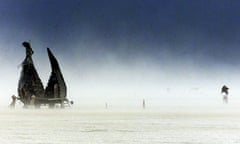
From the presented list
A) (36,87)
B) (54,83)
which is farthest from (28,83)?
(54,83)

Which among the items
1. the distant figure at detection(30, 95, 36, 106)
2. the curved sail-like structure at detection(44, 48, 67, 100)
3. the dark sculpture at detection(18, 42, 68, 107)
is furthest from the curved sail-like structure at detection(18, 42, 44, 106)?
the curved sail-like structure at detection(44, 48, 67, 100)

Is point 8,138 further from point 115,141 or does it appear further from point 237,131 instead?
point 237,131

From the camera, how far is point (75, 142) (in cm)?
1853

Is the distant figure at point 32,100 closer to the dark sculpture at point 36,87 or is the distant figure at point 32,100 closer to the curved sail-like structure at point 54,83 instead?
the dark sculpture at point 36,87

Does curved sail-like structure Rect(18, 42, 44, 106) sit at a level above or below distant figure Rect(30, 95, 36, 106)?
above

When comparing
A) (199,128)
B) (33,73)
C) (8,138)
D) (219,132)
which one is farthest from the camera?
(33,73)

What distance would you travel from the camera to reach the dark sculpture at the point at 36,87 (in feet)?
149

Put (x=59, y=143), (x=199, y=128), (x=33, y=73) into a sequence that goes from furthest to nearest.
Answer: (x=33, y=73) → (x=199, y=128) → (x=59, y=143)

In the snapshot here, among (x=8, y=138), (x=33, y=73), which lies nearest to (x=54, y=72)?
(x=33, y=73)

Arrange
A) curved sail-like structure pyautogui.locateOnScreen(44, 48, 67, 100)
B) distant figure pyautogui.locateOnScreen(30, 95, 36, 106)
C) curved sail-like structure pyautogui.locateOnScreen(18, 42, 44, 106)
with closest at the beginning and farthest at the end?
1. distant figure pyautogui.locateOnScreen(30, 95, 36, 106)
2. curved sail-like structure pyautogui.locateOnScreen(18, 42, 44, 106)
3. curved sail-like structure pyautogui.locateOnScreen(44, 48, 67, 100)

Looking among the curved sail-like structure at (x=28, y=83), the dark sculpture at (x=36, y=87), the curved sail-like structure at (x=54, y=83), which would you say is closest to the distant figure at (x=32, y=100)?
the dark sculpture at (x=36, y=87)

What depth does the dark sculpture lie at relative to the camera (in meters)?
45.5

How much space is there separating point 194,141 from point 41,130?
24.2 feet

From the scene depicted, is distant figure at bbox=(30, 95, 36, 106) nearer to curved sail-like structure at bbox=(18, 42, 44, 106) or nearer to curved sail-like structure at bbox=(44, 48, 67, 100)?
curved sail-like structure at bbox=(18, 42, 44, 106)
